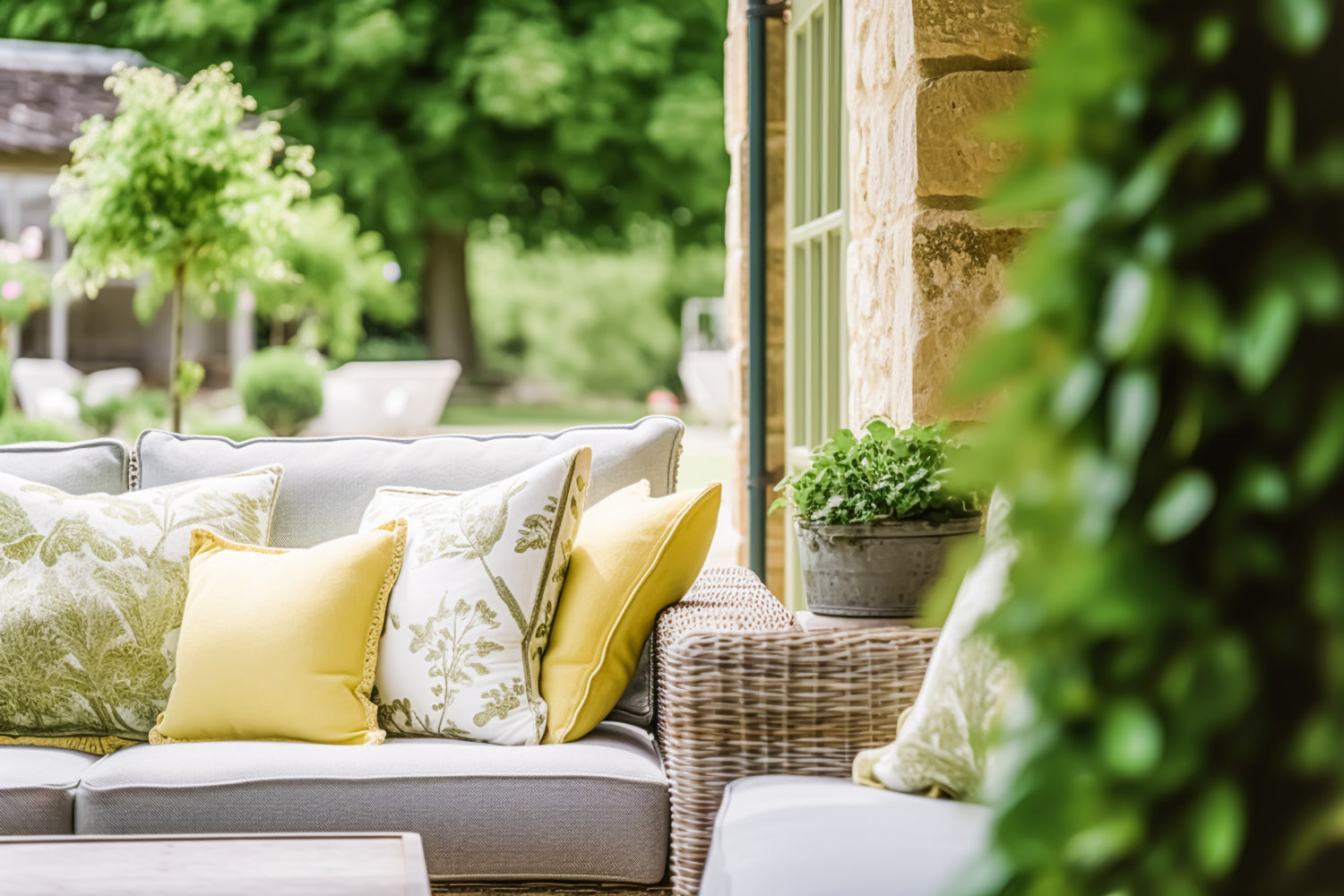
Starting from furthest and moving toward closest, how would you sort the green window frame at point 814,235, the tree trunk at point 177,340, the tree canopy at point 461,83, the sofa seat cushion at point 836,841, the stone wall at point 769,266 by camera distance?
the tree canopy at point 461,83, the tree trunk at point 177,340, the stone wall at point 769,266, the green window frame at point 814,235, the sofa seat cushion at point 836,841

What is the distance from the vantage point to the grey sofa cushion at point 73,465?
2275mm

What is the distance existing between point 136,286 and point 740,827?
13.3 m

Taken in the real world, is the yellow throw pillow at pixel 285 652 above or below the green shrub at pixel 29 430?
below

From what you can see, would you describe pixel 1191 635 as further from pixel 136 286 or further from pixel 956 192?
pixel 136 286

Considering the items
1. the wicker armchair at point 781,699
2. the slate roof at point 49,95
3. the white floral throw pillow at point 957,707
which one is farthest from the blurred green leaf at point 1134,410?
the slate roof at point 49,95

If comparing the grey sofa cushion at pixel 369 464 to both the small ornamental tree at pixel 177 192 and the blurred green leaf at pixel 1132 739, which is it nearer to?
the blurred green leaf at pixel 1132 739

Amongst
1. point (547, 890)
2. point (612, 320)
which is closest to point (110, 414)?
point (547, 890)

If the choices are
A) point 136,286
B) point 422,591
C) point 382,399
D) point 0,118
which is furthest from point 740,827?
point 136,286

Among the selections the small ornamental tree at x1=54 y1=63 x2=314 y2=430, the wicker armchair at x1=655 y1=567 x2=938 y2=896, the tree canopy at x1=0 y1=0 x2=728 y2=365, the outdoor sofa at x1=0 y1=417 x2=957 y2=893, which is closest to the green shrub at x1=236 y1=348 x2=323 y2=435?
the small ornamental tree at x1=54 y1=63 x2=314 y2=430

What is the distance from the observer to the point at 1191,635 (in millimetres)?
526

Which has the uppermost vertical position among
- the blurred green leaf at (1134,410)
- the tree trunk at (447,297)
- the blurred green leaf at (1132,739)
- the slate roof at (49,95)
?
the slate roof at (49,95)

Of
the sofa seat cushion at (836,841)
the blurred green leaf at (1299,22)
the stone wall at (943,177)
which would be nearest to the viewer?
the blurred green leaf at (1299,22)

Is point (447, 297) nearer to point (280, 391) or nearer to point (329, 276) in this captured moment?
point (329, 276)

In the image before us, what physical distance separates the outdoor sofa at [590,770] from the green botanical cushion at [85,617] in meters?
0.09
